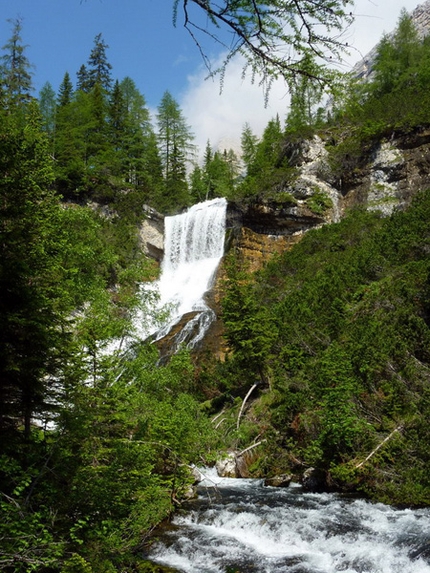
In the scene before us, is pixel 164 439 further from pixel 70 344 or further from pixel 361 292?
Answer: pixel 361 292

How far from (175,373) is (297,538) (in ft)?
18.9

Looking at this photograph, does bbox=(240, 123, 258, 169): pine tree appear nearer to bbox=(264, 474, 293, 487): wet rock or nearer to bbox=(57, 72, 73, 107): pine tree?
bbox=(57, 72, 73, 107): pine tree

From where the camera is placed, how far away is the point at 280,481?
12461 mm

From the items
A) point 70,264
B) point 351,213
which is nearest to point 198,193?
point 351,213

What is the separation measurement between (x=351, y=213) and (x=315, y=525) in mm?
25002

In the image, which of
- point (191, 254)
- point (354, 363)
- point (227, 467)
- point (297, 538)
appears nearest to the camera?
point (297, 538)

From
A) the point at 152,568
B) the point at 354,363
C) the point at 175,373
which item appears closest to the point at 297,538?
the point at 152,568

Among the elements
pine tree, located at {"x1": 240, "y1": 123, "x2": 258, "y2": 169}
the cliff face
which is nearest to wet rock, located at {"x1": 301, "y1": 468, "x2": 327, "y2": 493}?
the cliff face

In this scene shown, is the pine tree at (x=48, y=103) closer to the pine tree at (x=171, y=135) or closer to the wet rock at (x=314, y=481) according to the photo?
the pine tree at (x=171, y=135)

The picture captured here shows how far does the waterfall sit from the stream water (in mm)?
20313

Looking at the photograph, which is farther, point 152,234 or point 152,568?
point 152,234

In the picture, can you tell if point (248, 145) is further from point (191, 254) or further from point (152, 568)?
point (152, 568)

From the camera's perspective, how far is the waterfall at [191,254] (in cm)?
3309

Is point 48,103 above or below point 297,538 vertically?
above
